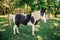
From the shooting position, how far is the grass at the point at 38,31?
2715 mm

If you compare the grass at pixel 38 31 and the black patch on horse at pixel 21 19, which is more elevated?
the black patch on horse at pixel 21 19

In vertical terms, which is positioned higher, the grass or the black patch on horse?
the black patch on horse

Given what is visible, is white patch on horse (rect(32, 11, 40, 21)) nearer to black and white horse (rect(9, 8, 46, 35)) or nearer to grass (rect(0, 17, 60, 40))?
black and white horse (rect(9, 8, 46, 35))

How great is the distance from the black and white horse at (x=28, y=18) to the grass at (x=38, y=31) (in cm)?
8

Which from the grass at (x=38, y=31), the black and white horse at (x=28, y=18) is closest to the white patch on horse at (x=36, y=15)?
the black and white horse at (x=28, y=18)

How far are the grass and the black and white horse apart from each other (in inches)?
3.2

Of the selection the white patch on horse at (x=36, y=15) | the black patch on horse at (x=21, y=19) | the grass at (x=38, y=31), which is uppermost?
the white patch on horse at (x=36, y=15)

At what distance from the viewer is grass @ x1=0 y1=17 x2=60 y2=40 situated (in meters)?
2.71

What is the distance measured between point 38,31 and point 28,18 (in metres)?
0.27

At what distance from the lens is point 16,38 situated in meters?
2.72

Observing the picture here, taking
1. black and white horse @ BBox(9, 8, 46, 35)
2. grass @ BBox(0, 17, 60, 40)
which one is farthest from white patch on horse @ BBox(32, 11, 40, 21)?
grass @ BBox(0, 17, 60, 40)

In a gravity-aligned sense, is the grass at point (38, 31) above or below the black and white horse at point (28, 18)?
below

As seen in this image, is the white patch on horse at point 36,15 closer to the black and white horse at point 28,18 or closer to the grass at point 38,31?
the black and white horse at point 28,18

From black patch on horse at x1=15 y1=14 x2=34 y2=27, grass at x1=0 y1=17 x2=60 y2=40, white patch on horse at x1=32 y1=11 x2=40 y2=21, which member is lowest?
grass at x1=0 y1=17 x2=60 y2=40
